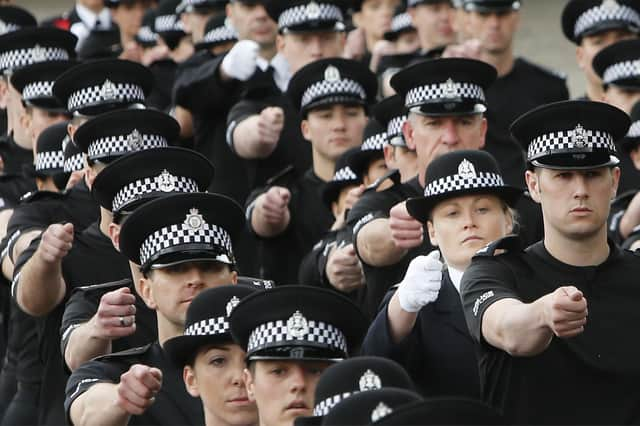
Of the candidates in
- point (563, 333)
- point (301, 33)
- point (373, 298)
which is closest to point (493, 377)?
point (563, 333)

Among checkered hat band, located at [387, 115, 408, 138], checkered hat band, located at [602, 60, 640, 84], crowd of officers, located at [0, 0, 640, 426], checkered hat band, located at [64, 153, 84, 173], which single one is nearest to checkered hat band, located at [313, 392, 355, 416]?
crowd of officers, located at [0, 0, 640, 426]

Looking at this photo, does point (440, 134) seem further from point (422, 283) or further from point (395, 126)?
point (422, 283)

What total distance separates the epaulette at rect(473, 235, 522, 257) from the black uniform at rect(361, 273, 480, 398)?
25.5 inches

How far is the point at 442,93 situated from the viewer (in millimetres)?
10641

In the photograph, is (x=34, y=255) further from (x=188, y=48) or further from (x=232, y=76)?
(x=188, y=48)

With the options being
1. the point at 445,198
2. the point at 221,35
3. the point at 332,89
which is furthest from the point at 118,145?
the point at 221,35

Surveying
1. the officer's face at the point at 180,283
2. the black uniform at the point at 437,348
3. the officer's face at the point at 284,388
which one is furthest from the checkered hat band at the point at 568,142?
the officer's face at the point at 180,283

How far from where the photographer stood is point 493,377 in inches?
326

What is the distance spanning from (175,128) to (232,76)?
240 cm

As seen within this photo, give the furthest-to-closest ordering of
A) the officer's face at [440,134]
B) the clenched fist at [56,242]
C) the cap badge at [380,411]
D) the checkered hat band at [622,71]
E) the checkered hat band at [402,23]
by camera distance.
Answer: the checkered hat band at [402,23] → the checkered hat band at [622,71] → the officer's face at [440,134] → the clenched fist at [56,242] → the cap badge at [380,411]

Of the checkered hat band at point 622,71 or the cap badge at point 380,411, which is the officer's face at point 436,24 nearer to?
the checkered hat band at point 622,71

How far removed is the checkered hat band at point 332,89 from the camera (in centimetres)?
1220

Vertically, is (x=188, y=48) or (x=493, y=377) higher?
(x=188, y=48)

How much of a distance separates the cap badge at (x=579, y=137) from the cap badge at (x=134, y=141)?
2.82 meters
